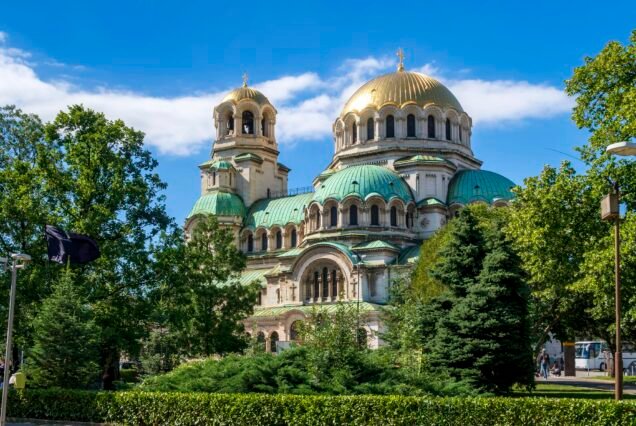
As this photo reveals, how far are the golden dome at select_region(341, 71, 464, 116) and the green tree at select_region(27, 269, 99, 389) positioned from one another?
43.2 m

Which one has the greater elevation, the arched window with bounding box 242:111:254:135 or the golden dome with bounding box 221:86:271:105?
the golden dome with bounding box 221:86:271:105

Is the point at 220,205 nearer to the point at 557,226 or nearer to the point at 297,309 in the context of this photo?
the point at 297,309

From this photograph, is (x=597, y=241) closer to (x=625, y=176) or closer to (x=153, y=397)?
(x=625, y=176)

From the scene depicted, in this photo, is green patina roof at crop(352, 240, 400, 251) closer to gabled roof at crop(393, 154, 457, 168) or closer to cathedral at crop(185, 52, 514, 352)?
cathedral at crop(185, 52, 514, 352)

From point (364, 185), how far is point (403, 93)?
10.7m

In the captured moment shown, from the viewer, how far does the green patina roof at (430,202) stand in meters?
61.3

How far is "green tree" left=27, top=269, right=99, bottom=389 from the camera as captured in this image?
87.9ft

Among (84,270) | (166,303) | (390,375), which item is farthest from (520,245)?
(84,270)

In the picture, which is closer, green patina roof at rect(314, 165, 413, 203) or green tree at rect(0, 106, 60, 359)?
green tree at rect(0, 106, 60, 359)

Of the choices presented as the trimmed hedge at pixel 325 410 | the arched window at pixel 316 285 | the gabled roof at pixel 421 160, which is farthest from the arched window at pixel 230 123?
the trimmed hedge at pixel 325 410

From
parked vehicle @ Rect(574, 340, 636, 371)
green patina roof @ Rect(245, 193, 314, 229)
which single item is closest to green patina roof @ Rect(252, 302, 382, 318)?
green patina roof @ Rect(245, 193, 314, 229)

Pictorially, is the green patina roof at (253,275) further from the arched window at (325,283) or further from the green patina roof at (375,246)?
the green patina roof at (375,246)

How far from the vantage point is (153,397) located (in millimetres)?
22969

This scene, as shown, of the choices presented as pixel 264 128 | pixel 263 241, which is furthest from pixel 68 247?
pixel 264 128
